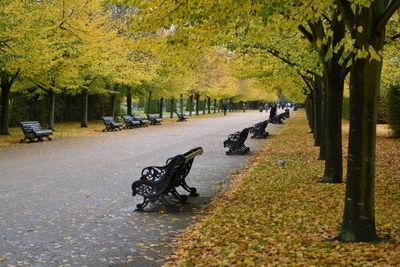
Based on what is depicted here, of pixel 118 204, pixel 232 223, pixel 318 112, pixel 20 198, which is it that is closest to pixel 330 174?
pixel 232 223

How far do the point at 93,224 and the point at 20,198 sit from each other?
2512mm

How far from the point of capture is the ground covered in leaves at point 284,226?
534 cm

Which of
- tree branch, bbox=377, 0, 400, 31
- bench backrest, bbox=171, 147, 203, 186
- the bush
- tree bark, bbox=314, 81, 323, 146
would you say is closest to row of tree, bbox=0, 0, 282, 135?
bench backrest, bbox=171, 147, 203, 186

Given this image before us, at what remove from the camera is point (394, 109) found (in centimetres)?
2169

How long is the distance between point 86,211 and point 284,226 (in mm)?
3296

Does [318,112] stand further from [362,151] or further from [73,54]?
[73,54]

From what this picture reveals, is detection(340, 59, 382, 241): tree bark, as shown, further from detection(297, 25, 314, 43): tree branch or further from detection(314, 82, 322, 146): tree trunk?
detection(314, 82, 322, 146): tree trunk

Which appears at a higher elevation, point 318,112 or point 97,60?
point 97,60

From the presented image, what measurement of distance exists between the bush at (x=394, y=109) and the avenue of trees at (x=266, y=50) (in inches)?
2.6

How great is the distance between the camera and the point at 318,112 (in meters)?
18.9

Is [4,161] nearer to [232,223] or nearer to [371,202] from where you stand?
[232,223]

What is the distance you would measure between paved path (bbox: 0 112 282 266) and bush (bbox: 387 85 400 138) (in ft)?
31.6

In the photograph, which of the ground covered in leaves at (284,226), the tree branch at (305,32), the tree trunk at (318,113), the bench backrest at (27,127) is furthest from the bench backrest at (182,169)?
the bench backrest at (27,127)

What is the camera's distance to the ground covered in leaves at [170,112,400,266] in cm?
534
